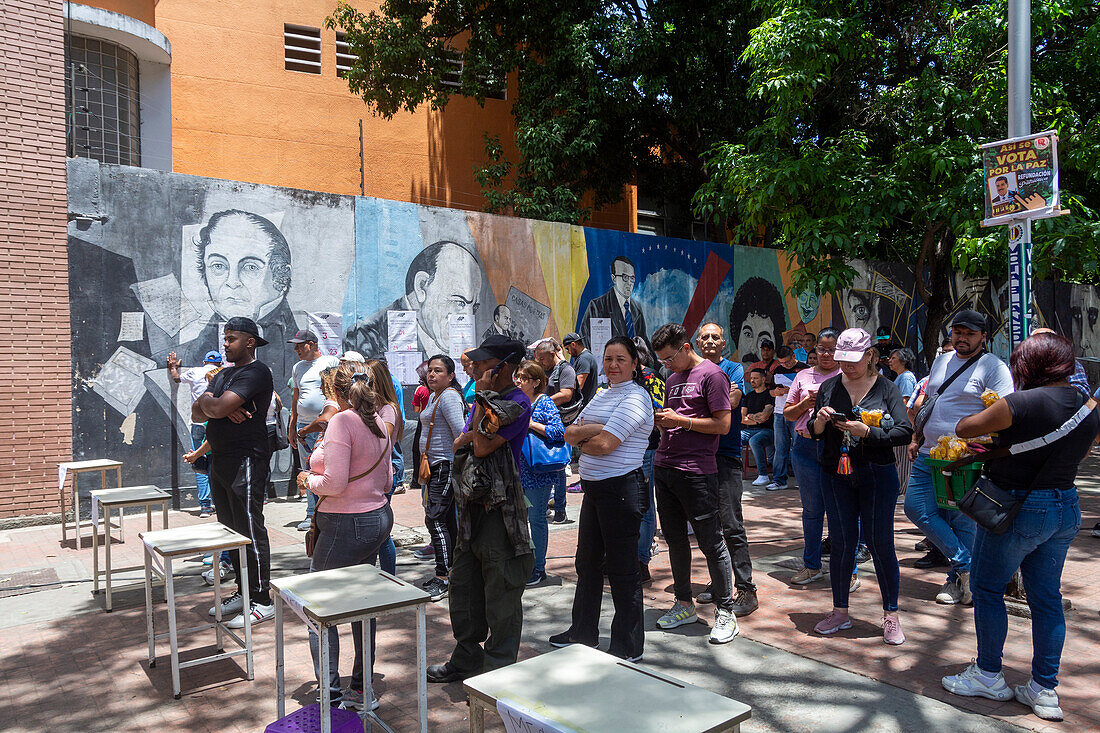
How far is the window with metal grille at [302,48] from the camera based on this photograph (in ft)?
59.2

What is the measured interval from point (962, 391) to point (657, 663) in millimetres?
2795

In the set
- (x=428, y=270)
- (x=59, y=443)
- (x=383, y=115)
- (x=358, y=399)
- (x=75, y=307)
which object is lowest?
(x=59, y=443)

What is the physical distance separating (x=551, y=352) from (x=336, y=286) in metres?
4.28

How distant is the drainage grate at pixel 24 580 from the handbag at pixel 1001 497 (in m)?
7.12

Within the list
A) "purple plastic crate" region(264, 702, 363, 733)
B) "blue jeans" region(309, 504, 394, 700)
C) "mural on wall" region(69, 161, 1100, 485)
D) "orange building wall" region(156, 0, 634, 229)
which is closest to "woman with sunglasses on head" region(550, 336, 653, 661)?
"blue jeans" region(309, 504, 394, 700)

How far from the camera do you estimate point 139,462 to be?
948 cm

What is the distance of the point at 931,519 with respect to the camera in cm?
586

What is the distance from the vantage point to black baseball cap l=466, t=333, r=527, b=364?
4305mm

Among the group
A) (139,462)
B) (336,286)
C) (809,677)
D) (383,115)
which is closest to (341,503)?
(809,677)

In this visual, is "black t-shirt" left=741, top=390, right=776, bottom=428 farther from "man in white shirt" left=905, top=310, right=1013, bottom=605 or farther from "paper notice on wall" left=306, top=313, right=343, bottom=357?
"paper notice on wall" left=306, top=313, right=343, bottom=357

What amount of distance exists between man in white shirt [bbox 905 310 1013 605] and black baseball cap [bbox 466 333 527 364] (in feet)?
10.3

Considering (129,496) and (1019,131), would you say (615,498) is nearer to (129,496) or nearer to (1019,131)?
(129,496)

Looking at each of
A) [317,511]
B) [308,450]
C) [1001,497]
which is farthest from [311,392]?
[1001,497]

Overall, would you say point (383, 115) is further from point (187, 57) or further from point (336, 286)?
point (336, 286)
